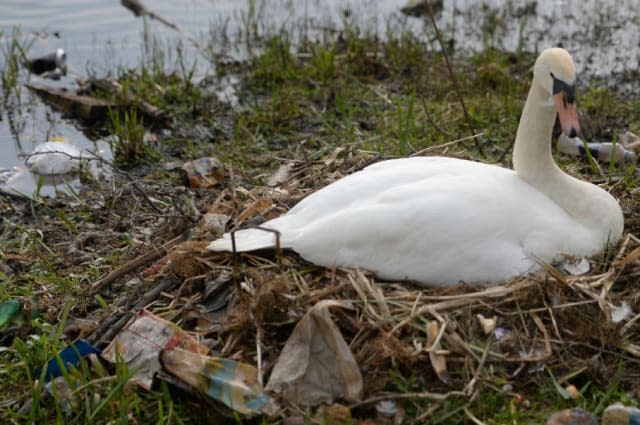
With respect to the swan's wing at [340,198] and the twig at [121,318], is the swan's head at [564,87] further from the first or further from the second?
the twig at [121,318]

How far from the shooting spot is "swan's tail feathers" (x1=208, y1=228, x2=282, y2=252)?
4066mm

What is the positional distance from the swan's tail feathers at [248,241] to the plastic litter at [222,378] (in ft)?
2.16

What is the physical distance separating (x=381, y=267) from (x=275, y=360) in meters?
0.66

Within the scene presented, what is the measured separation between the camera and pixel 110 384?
357 cm

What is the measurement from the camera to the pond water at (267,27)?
28.5 ft

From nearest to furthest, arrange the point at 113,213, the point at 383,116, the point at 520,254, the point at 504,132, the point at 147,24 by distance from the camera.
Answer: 1. the point at 520,254
2. the point at 113,213
3. the point at 504,132
4. the point at 383,116
5. the point at 147,24

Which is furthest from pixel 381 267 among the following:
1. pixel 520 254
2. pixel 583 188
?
pixel 583 188

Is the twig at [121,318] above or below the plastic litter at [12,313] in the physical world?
above

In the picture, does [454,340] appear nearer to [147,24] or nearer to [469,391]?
[469,391]

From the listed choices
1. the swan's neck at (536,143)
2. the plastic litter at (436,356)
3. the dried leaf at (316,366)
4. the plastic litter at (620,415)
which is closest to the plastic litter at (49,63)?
the swan's neck at (536,143)

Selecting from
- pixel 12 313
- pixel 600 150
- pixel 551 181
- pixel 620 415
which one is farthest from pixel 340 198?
pixel 600 150

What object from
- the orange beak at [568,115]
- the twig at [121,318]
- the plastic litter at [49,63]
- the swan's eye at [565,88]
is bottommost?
the twig at [121,318]

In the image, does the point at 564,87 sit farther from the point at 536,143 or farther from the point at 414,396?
the point at 414,396

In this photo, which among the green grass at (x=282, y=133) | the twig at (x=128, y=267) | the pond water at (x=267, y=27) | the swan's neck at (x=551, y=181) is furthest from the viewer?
the pond water at (x=267, y=27)
